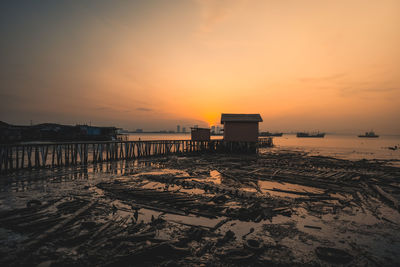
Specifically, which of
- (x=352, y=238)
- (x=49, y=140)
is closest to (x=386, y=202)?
(x=352, y=238)

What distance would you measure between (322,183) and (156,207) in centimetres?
976

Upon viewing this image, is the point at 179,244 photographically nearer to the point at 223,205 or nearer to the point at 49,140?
the point at 223,205

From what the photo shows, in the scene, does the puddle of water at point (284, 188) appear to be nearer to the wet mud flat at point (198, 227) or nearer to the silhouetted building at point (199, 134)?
the wet mud flat at point (198, 227)

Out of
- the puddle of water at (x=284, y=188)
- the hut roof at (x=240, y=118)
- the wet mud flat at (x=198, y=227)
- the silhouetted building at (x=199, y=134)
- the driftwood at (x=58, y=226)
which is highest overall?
the hut roof at (x=240, y=118)

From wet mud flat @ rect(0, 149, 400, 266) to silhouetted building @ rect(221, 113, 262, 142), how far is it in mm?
21569

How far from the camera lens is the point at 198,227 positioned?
5.89m

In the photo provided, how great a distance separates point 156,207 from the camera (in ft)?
24.7

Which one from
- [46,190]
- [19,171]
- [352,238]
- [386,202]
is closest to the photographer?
[352,238]

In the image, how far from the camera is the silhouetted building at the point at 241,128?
105 ft

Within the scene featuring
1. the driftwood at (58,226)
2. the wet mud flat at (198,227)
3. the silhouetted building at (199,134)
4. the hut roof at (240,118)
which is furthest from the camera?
the silhouetted building at (199,134)

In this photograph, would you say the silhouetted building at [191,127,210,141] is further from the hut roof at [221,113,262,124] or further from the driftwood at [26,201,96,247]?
the driftwood at [26,201,96,247]

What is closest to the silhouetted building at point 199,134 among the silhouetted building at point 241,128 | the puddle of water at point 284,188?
the silhouetted building at point 241,128

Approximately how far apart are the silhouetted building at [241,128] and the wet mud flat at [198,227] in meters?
21.6

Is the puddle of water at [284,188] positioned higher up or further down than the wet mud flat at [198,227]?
further down
